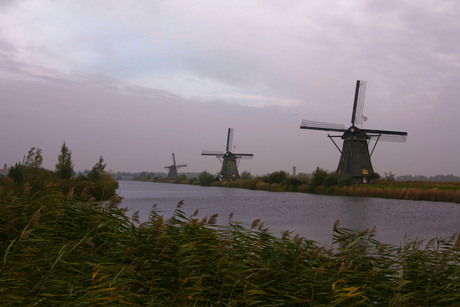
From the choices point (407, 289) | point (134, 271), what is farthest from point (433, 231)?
point (134, 271)

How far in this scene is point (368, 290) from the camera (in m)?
3.80

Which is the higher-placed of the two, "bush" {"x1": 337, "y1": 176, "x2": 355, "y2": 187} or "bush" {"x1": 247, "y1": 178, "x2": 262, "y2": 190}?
"bush" {"x1": 337, "y1": 176, "x2": 355, "y2": 187}

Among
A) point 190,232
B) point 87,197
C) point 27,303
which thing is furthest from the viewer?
point 87,197

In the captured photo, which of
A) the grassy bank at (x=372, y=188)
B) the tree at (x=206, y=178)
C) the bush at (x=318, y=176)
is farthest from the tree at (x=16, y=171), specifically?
the tree at (x=206, y=178)

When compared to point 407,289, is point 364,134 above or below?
above

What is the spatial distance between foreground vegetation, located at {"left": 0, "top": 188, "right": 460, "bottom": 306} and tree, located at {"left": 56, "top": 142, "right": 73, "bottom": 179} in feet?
79.5

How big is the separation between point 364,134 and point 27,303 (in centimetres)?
3939

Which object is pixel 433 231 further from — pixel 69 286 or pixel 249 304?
pixel 69 286

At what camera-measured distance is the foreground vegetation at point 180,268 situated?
129 inches

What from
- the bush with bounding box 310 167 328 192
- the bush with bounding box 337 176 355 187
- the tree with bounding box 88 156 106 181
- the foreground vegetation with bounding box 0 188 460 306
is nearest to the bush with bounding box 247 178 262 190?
the bush with bounding box 310 167 328 192

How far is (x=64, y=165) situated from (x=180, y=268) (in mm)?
26158

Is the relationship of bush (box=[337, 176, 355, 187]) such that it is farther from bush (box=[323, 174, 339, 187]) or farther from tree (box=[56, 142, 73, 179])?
tree (box=[56, 142, 73, 179])

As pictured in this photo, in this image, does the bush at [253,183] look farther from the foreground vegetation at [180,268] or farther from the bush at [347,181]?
the foreground vegetation at [180,268]

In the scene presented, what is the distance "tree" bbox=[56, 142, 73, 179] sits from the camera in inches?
1075
